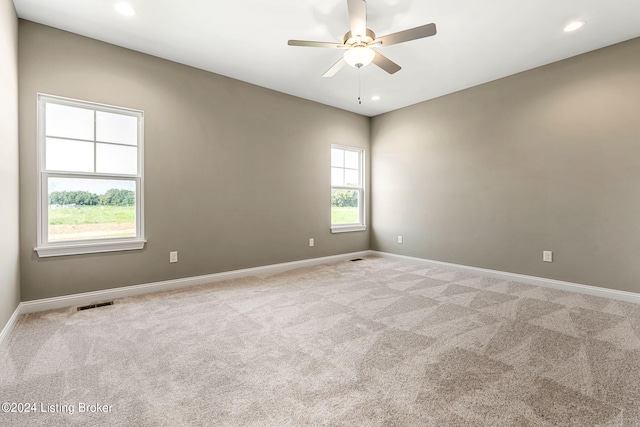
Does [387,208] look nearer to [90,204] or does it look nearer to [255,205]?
[255,205]

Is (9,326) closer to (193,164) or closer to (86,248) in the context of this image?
(86,248)

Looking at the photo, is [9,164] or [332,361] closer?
[332,361]

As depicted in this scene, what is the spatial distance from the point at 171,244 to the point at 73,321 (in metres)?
1.23

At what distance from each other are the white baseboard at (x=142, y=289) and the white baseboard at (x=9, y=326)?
0.12 m

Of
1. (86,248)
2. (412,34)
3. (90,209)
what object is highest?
(412,34)

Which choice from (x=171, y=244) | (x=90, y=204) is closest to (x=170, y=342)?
(x=171, y=244)

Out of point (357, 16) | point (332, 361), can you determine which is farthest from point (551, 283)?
point (357, 16)

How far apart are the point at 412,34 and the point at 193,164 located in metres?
2.89

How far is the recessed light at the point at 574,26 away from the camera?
2.81 m

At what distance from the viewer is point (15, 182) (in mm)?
2613

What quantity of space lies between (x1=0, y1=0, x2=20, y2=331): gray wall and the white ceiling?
457 mm

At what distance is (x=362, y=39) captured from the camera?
2.53m

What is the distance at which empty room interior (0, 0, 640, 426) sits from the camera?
1698mm

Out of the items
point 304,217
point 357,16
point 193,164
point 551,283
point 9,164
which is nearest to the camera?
point 357,16
